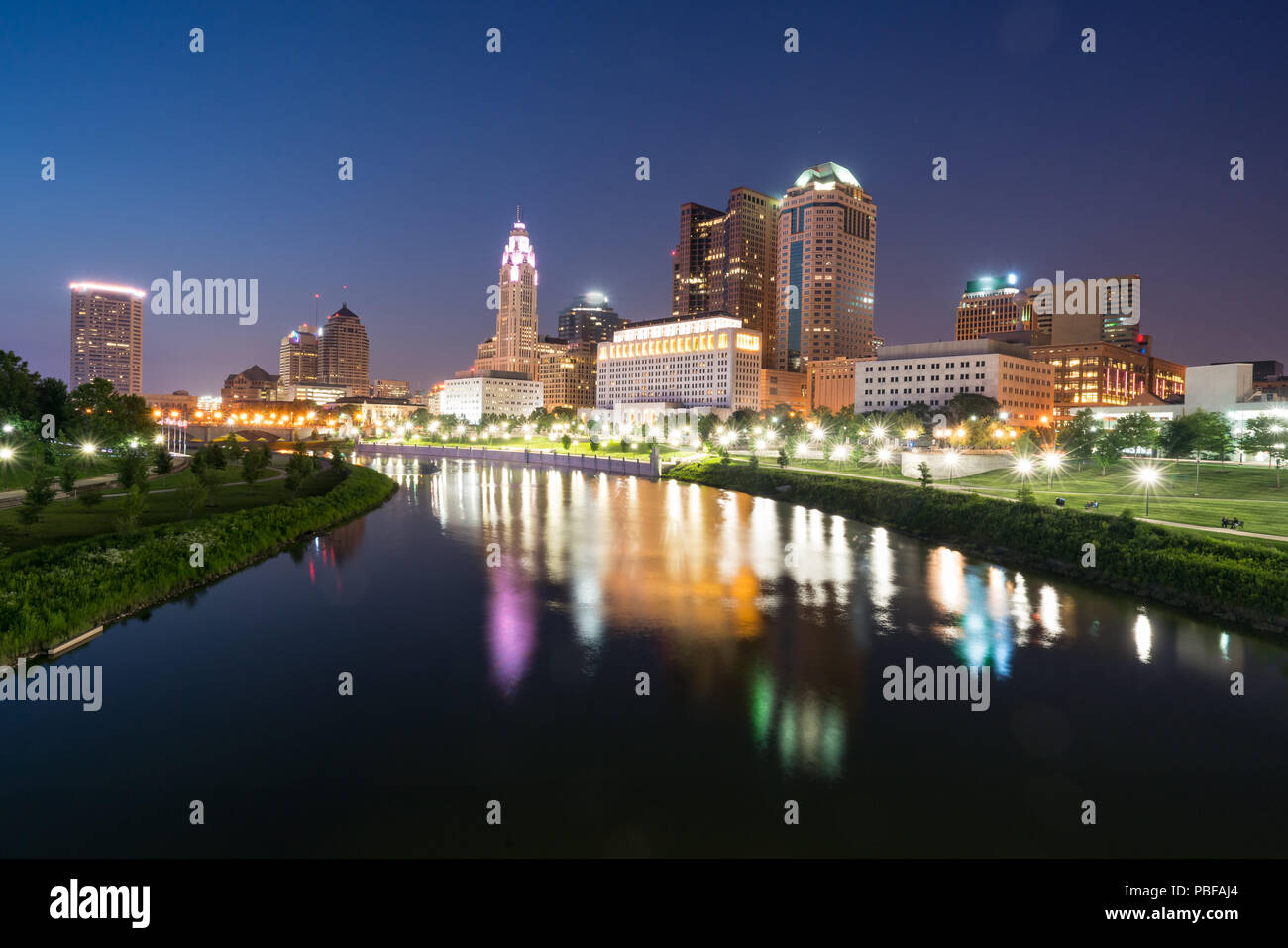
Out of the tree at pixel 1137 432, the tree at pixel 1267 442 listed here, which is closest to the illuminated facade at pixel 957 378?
the tree at pixel 1137 432

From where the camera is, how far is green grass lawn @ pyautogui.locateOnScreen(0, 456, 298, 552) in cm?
2981

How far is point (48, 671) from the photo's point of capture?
2000cm

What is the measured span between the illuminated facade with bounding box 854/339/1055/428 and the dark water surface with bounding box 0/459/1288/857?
12568 centimetres

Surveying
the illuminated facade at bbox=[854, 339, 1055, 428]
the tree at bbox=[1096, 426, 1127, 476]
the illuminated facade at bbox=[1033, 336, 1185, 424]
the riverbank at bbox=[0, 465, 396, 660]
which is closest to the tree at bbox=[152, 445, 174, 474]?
the riverbank at bbox=[0, 465, 396, 660]

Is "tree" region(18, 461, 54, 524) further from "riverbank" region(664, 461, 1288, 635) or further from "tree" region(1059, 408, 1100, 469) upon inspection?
"tree" region(1059, 408, 1100, 469)

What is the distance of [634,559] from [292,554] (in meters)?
19.2

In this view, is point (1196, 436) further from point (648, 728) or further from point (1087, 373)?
point (1087, 373)

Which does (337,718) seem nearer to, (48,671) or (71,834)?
(71,834)

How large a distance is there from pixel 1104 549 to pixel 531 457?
98.8 meters

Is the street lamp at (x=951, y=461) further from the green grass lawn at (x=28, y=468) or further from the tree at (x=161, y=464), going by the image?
the tree at (x=161, y=464)

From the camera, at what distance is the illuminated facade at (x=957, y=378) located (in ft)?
472
